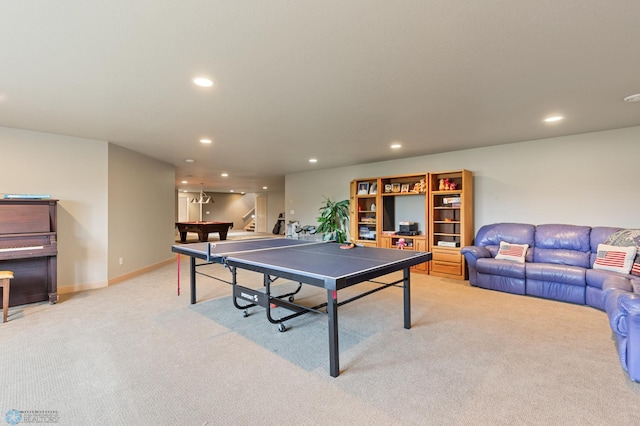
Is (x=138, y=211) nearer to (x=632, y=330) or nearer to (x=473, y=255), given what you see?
(x=473, y=255)

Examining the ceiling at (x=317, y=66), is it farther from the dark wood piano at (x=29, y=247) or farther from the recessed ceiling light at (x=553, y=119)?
the dark wood piano at (x=29, y=247)

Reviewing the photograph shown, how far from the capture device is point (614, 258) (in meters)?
3.67

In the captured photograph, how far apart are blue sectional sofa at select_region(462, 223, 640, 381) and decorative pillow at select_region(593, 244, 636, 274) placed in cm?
2

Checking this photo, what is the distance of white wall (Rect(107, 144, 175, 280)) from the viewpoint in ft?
16.4

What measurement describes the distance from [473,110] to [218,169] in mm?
6268

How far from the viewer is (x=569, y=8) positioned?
168 centimetres

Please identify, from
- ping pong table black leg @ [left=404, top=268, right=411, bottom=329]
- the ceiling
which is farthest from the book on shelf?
ping pong table black leg @ [left=404, top=268, right=411, bottom=329]

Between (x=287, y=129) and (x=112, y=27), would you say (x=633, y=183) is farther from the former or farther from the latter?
(x=112, y=27)

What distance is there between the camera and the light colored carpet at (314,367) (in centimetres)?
182

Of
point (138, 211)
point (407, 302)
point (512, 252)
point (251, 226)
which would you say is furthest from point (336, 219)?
point (251, 226)

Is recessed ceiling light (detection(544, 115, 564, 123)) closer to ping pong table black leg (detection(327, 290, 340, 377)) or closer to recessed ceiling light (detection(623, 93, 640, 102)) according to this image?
recessed ceiling light (detection(623, 93, 640, 102))

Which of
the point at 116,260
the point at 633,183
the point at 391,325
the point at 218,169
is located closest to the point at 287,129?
the point at 391,325

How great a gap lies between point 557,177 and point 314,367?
4.78m

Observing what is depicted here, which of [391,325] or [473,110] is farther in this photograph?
[473,110]
